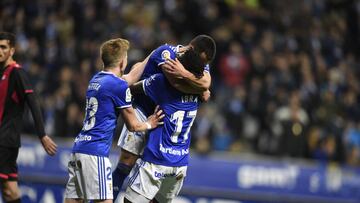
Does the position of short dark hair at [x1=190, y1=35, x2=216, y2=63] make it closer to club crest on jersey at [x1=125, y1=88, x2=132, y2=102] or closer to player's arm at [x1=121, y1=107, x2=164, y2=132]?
club crest on jersey at [x1=125, y1=88, x2=132, y2=102]

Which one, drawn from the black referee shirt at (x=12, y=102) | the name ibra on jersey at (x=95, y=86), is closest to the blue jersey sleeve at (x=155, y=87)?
the name ibra on jersey at (x=95, y=86)

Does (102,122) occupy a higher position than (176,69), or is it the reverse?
(176,69)

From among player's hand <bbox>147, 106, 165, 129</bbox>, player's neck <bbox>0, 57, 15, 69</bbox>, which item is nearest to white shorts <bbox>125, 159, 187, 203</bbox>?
player's hand <bbox>147, 106, 165, 129</bbox>

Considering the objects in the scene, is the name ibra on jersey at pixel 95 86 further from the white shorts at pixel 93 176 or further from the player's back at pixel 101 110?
the white shorts at pixel 93 176

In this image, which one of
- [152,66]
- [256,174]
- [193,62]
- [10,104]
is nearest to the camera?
[193,62]

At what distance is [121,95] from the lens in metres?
7.83

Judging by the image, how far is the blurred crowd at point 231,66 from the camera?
655 inches

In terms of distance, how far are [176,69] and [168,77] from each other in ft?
0.43

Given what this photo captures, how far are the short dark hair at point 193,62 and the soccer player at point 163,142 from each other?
10 millimetres

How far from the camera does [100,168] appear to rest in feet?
25.8

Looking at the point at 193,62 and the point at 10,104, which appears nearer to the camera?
the point at 193,62

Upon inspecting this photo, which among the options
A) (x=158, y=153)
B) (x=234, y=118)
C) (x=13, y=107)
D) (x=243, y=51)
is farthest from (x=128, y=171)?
(x=243, y=51)

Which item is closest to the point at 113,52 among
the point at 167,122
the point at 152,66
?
the point at 152,66

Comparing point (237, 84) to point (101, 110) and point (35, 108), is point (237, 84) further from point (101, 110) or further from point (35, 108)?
point (101, 110)
